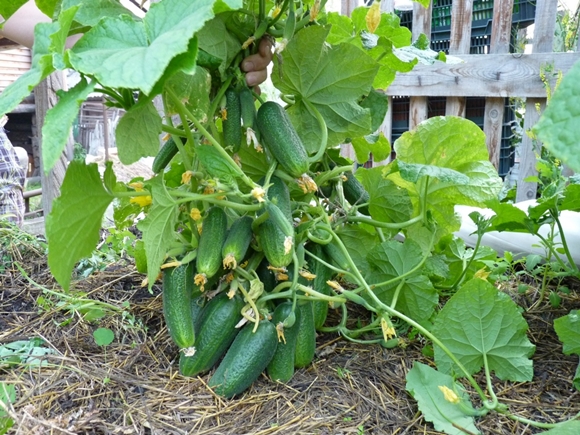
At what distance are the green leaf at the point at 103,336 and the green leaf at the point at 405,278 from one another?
763 mm

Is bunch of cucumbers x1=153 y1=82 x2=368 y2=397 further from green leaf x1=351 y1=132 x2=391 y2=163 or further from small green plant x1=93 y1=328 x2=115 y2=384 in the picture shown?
green leaf x1=351 y1=132 x2=391 y2=163

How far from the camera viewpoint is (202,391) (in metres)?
1.37

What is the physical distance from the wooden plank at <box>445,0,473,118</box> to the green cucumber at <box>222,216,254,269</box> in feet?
9.90

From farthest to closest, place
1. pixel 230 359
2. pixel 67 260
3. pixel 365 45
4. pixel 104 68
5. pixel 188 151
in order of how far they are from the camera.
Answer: pixel 365 45, pixel 188 151, pixel 230 359, pixel 67 260, pixel 104 68

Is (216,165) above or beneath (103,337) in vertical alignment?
above

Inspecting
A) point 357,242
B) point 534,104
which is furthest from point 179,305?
point 534,104

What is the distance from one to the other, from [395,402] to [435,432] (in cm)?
14

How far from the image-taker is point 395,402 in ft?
4.49

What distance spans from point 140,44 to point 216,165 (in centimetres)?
38

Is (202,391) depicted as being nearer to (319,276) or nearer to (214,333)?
(214,333)

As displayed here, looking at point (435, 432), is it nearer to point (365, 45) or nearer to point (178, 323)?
point (178, 323)

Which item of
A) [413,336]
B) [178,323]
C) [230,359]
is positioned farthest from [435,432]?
[178,323]

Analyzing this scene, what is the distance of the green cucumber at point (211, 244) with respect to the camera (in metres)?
1.30

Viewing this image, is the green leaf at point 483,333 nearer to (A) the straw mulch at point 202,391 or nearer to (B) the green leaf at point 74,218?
(A) the straw mulch at point 202,391
